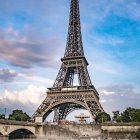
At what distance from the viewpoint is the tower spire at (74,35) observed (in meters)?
97.9

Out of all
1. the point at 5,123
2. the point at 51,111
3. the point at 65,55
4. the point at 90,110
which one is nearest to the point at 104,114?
the point at 90,110

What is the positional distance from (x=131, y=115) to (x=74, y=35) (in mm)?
30589

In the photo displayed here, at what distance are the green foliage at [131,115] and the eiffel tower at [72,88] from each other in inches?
392

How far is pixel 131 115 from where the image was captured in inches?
3563

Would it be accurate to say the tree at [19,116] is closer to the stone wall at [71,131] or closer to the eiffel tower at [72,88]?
the eiffel tower at [72,88]

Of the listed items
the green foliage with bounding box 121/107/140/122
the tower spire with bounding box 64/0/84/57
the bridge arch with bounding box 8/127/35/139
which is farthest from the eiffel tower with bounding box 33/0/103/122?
the green foliage with bounding box 121/107/140/122

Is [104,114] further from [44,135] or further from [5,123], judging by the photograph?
[5,123]

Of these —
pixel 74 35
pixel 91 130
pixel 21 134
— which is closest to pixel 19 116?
pixel 21 134

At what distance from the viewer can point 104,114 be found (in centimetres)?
8369

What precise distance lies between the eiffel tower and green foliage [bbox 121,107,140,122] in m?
9.95

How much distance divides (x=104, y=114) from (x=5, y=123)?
3048cm

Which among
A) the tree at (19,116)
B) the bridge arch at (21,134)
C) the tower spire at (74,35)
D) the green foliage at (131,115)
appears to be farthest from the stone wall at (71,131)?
the tower spire at (74,35)

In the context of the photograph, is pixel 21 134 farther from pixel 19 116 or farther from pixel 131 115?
pixel 131 115

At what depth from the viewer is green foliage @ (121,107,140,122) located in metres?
85.8
